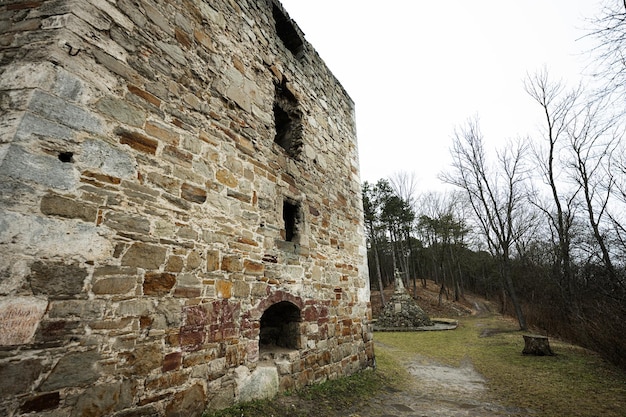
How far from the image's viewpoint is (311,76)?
583 cm

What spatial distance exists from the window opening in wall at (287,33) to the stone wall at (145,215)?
0.60 metres

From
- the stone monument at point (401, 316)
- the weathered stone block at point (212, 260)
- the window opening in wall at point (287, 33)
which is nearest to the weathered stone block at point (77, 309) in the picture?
the weathered stone block at point (212, 260)

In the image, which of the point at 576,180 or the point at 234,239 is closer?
the point at 234,239

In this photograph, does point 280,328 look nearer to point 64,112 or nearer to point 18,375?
point 18,375

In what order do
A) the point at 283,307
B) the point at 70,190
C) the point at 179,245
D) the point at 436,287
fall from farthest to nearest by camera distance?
the point at 436,287 → the point at 283,307 → the point at 179,245 → the point at 70,190

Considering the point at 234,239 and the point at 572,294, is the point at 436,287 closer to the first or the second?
the point at 572,294

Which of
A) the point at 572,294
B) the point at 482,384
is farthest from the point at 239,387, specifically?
the point at 572,294

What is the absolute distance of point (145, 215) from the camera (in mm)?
2605

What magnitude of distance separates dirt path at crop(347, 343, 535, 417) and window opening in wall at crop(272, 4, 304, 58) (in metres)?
6.22

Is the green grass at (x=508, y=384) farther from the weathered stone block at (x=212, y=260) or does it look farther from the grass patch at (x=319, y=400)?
the weathered stone block at (x=212, y=260)

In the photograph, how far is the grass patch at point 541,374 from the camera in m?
4.10

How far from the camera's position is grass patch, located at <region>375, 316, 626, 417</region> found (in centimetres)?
410

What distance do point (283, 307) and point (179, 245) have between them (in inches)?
84.7

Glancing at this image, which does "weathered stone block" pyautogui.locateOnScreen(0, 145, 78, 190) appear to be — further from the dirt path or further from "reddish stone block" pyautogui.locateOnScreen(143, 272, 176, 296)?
the dirt path
